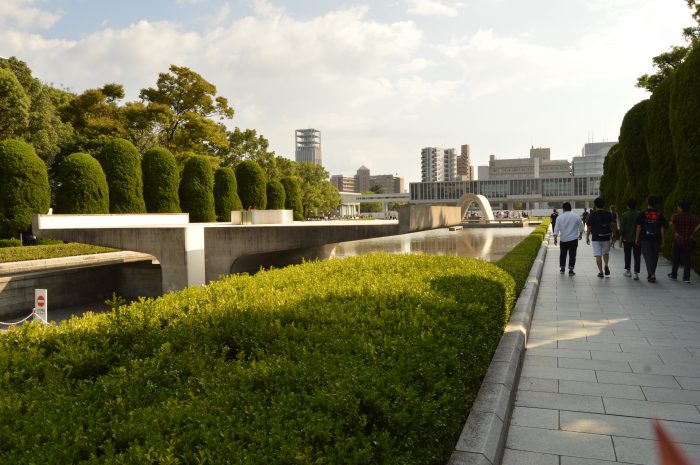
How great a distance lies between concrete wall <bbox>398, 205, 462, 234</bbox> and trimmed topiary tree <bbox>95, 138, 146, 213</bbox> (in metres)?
17.6

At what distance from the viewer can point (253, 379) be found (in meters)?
2.99

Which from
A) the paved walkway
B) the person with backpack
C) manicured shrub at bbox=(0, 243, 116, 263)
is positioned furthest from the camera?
manicured shrub at bbox=(0, 243, 116, 263)

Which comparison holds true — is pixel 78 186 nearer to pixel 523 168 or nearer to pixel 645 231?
pixel 645 231

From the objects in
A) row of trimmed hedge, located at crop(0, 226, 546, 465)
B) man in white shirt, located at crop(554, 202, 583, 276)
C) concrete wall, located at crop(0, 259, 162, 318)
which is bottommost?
concrete wall, located at crop(0, 259, 162, 318)

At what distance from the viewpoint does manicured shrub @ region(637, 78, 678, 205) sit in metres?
15.0

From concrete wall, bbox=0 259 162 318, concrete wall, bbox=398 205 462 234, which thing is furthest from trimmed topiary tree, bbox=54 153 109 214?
concrete wall, bbox=398 205 462 234

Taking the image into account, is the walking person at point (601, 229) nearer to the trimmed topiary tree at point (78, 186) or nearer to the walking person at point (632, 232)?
the walking person at point (632, 232)

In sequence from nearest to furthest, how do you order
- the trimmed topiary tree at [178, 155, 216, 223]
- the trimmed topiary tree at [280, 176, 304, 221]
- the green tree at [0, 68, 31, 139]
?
the green tree at [0, 68, 31, 139]
the trimmed topiary tree at [178, 155, 216, 223]
the trimmed topiary tree at [280, 176, 304, 221]

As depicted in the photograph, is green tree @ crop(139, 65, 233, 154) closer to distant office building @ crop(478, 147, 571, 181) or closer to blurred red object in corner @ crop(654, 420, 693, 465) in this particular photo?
blurred red object in corner @ crop(654, 420, 693, 465)

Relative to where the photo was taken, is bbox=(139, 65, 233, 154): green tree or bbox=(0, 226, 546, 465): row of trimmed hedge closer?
bbox=(0, 226, 546, 465): row of trimmed hedge

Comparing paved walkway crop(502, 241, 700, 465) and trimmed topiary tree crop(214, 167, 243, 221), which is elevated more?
trimmed topiary tree crop(214, 167, 243, 221)

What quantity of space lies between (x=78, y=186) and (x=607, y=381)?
2587 centimetres

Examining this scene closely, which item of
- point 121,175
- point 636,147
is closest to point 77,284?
point 121,175

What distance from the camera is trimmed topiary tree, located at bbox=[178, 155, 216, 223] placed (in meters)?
32.2
